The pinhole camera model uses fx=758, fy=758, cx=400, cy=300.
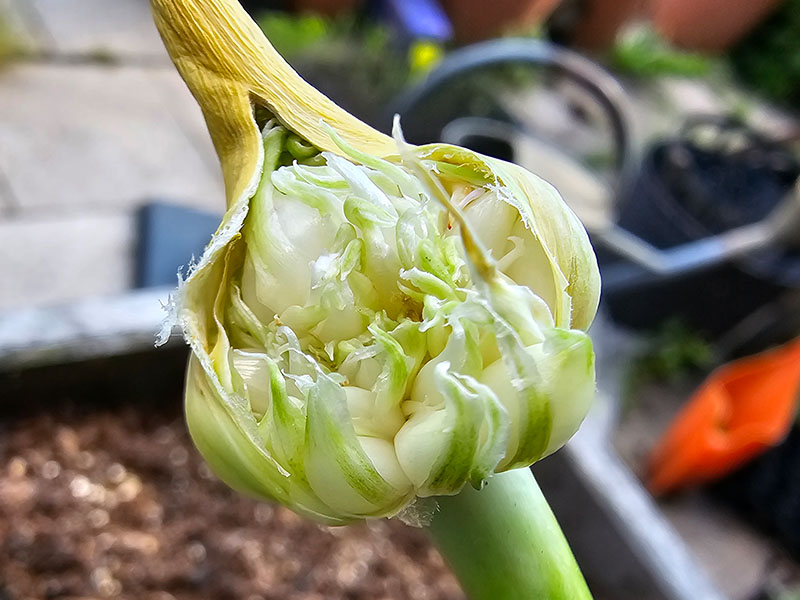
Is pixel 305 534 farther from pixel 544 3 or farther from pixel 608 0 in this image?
pixel 608 0

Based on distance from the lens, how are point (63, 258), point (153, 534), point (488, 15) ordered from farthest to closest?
point (488, 15), point (63, 258), point (153, 534)

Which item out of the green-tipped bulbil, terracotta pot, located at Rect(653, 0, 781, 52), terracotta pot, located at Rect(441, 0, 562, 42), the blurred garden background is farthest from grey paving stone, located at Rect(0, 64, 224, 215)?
terracotta pot, located at Rect(653, 0, 781, 52)

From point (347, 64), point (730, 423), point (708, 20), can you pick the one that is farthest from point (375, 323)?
point (708, 20)

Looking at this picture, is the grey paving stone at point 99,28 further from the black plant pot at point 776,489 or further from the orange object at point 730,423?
the black plant pot at point 776,489

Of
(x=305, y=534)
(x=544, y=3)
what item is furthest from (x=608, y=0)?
(x=305, y=534)

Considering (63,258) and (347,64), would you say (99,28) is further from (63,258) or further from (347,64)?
(63,258)

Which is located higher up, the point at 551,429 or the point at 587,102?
the point at 551,429

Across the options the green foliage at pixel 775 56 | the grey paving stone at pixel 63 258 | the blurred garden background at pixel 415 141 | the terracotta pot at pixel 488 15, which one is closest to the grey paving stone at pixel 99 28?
the blurred garden background at pixel 415 141
